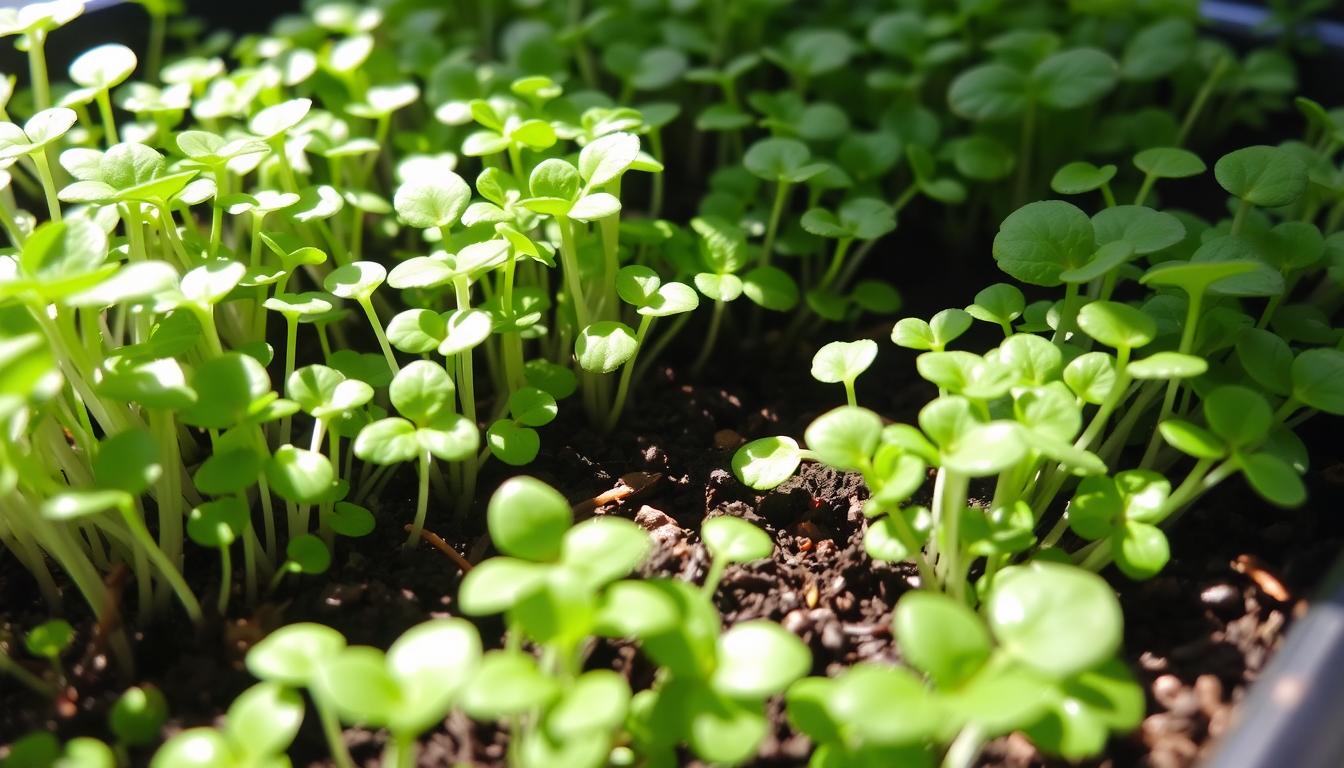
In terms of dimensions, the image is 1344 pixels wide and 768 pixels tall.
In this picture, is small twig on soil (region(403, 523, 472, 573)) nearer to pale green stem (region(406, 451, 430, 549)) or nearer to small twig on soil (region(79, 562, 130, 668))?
pale green stem (region(406, 451, 430, 549))

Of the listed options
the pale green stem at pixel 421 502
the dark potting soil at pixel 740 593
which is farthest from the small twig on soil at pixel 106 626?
the pale green stem at pixel 421 502

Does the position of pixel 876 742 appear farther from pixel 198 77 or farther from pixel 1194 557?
pixel 198 77

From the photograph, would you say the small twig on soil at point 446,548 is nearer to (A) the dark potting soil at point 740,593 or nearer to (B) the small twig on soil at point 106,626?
(A) the dark potting soil at point 740,593

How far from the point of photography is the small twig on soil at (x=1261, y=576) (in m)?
0.83

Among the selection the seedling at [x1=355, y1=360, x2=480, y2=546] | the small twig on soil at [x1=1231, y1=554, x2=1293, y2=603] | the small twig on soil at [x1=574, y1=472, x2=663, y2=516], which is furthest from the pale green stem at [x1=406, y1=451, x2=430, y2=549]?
the small twig on soil at [x1=1231, y1=554, x2=1293, y2=603]

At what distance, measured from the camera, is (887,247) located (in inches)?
57.6

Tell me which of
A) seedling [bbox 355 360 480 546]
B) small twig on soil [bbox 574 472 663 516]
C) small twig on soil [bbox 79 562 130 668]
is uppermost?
seedling [bbox 355 360 480 546]

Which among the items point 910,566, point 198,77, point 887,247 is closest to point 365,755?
point 910,566

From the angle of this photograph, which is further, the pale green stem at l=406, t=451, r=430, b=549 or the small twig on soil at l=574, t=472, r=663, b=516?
the small twig on soil at l=574, t=472, r=663, b=516

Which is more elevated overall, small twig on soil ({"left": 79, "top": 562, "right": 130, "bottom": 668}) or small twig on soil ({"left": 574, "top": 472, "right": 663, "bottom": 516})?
small twig on soil ({"left": 79, "top": 562, "right": 130, "bottom": 668})

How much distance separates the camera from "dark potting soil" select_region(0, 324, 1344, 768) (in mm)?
772

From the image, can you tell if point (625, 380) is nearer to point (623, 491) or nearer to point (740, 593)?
point (623, 491)

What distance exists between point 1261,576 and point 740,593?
1.50 ft

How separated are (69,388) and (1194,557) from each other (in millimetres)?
1054
